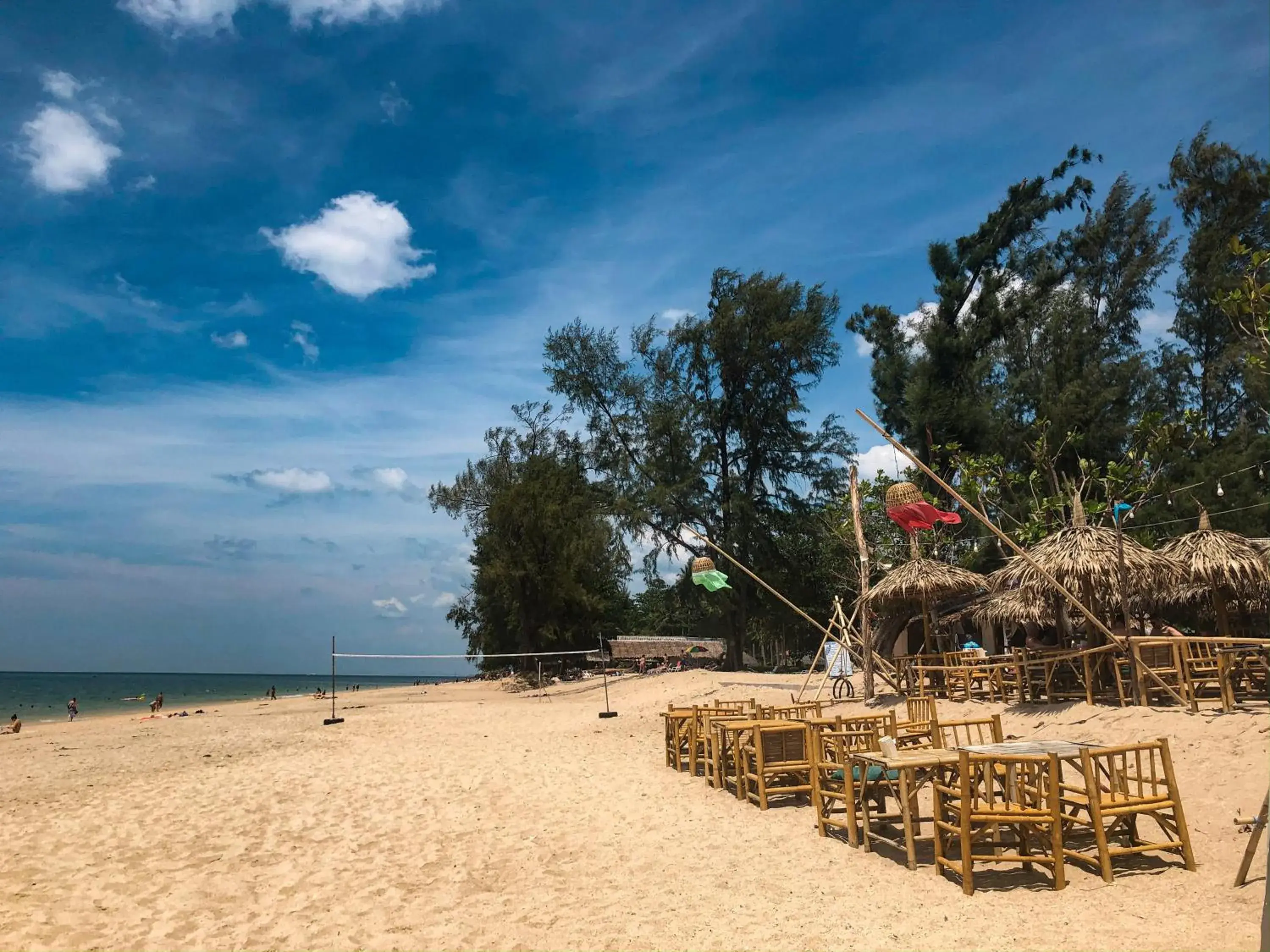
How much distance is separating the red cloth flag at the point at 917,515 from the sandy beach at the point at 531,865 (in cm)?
326

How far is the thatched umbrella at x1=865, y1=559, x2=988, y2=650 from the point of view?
14727mm

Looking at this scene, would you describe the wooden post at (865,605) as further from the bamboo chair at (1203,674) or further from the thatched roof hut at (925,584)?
the bamboo chair at (1203,674)

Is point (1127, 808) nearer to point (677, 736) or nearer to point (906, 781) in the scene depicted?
point (906, 781)

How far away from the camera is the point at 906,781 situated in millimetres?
6637

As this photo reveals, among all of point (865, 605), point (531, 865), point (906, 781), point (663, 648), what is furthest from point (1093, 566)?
point (663, 648)

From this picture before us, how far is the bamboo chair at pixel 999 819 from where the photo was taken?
19.4ft

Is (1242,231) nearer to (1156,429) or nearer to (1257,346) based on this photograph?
(1257,346)

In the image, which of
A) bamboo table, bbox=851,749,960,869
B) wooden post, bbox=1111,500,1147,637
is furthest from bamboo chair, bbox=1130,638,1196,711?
bamboo table, bbox=851,749,960,869

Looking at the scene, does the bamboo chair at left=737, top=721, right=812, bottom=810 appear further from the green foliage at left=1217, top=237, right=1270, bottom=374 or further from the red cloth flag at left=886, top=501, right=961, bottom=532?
the red cloth flag at left=886, top=501, right=961, bottom=532

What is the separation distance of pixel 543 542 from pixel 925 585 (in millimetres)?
20880

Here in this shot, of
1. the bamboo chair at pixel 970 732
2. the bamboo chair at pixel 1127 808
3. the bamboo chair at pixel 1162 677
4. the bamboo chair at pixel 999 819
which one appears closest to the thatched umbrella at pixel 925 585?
the bamboo chair at pixel 970 732

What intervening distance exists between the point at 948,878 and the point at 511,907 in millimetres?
3340

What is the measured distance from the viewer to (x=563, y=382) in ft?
104

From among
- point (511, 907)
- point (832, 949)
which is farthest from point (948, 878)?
point (511, 907)
